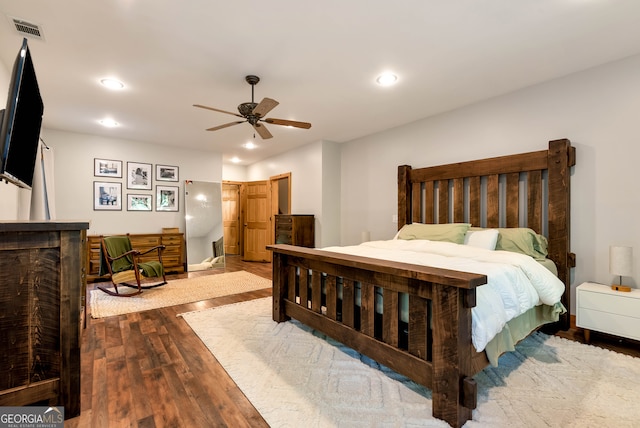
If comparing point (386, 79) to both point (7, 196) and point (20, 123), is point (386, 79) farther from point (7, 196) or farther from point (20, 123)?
point (7, 196)

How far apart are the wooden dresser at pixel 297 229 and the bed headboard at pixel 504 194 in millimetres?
1913

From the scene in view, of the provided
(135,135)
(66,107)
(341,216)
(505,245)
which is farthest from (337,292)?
(135,135)

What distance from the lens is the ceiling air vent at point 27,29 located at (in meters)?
2.16

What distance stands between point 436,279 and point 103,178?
5.94m

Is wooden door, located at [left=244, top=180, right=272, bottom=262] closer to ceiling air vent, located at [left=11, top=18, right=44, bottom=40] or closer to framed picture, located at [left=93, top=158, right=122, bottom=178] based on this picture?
framed picture, located at [left=93, top=158, right=122, bottom=178]

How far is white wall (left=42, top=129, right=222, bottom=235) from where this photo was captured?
16.2 ft

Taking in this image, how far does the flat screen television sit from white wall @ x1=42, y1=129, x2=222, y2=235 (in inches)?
131

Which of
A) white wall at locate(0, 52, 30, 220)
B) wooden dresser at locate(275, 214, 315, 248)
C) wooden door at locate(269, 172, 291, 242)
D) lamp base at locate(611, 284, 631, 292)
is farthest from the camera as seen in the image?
wooden door at locate(269, 172, 291, 242)

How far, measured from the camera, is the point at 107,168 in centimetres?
528

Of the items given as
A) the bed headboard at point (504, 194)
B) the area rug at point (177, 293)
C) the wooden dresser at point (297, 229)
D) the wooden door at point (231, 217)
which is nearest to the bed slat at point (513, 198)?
the bed headboard at point (504, 194)

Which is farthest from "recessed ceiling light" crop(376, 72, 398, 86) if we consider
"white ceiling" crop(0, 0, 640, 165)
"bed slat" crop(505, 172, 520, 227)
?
"bed slat" crop(505, 172, 520, 227)

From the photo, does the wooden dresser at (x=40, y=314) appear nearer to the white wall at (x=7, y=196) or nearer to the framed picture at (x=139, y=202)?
the white wall at (x=7, y=196)

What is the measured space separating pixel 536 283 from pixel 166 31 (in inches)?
137

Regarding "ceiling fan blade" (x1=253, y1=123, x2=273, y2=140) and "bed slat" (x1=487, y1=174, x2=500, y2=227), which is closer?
"ceiling fan blade" (x1=253, y1=123, x2=273, y2=140)
